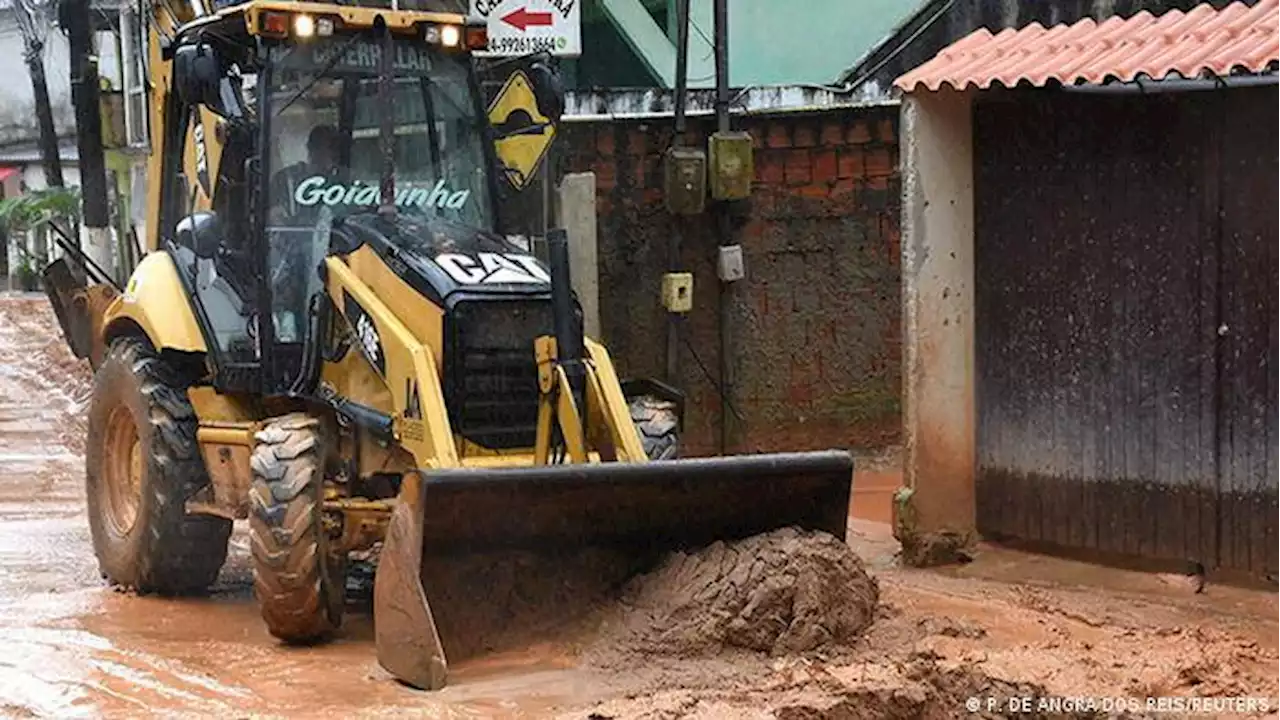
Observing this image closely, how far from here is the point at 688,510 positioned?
7.57m

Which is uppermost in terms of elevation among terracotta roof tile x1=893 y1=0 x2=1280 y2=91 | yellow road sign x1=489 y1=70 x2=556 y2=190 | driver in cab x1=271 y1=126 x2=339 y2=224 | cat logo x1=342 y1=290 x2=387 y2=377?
terracotta roof tile x1=893 y1=0 x2=1280 y2=91

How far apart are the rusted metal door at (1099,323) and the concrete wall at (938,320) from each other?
9cm

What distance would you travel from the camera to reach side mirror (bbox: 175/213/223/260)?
29.1 feet

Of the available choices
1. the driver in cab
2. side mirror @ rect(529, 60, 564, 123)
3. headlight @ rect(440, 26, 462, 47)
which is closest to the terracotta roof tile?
side mirror @ rect(529, 60, 564, 123)

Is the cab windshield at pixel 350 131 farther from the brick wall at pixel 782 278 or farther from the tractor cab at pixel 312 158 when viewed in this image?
the brick wall at pixel 782 278

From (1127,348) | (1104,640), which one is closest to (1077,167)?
(1127,348)

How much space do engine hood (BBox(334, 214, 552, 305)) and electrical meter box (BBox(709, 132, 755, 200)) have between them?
4113 mm

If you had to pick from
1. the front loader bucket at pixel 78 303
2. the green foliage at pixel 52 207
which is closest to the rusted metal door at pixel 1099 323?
the front loader bucket at pixel 78 303

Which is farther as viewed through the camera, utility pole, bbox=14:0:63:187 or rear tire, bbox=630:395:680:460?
utility pole, bbox=14:0:63:187

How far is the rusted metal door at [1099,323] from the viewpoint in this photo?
8.88 m

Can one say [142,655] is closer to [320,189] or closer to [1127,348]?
[320,189]

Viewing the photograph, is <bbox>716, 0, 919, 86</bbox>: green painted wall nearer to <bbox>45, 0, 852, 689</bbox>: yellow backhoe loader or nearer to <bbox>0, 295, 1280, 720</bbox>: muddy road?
<bbox>0, 295, 1280, 720</bbox>: muddy road

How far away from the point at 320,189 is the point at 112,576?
8.47 ft

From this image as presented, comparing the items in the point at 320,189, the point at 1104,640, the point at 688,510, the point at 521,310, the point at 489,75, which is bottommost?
the point at 1104,640
